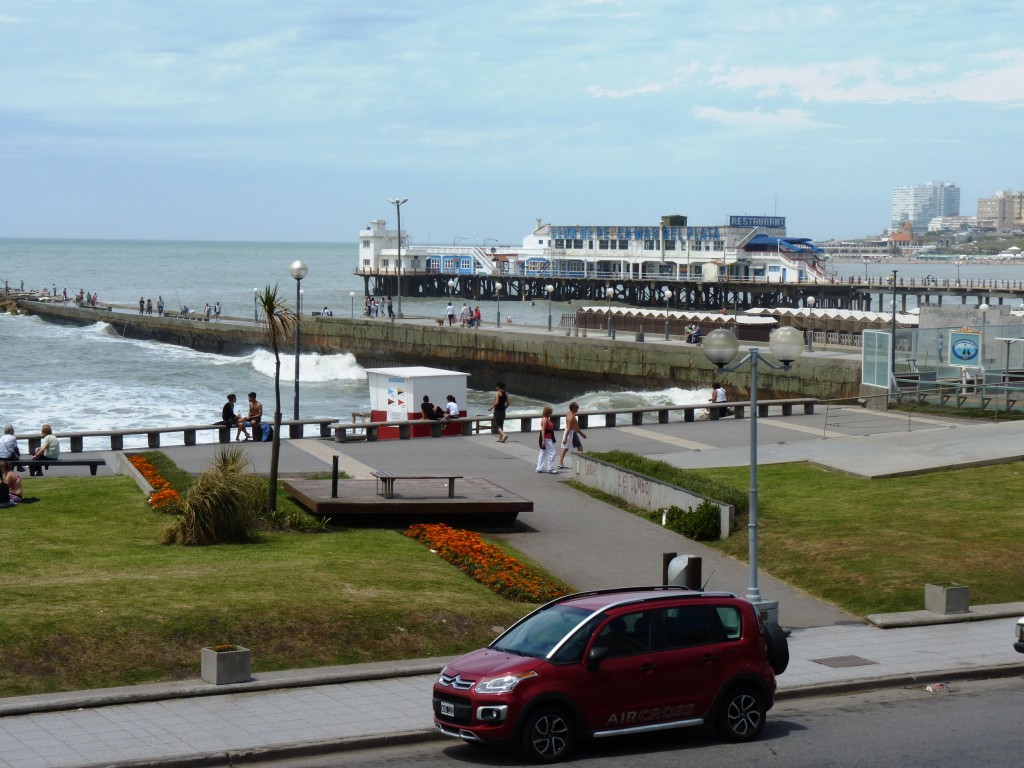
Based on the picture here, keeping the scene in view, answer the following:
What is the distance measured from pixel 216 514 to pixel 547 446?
Answer: 10031 millimetres

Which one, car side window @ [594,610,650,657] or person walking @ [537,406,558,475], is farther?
person walking @ [537,406,558,475]

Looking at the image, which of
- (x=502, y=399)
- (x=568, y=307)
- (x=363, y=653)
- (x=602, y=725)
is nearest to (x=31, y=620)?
(x=363, y=653)

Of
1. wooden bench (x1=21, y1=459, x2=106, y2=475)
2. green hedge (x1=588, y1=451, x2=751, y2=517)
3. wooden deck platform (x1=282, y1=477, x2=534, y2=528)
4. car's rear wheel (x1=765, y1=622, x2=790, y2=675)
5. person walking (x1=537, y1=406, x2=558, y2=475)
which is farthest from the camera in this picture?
person walking (x1=537, y1=406, x2=558, y2=475)

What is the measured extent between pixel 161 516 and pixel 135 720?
981cm

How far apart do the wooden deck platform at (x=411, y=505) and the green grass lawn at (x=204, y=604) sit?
1.54 m

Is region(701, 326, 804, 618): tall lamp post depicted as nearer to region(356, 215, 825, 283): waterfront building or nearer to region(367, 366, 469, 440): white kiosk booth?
region(367, 366, 469, 440): white kiosk booth

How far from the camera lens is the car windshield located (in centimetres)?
1185

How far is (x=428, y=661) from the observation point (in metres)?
15.1

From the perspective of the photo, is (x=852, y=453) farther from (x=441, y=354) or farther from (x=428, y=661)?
(x=441, y=354)

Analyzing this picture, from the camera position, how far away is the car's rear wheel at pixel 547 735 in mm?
11312

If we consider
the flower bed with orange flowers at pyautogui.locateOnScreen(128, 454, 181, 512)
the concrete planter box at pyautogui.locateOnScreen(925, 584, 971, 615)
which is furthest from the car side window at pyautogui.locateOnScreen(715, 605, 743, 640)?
the flower bed with orange flowers at pyautogui.locateOnScreen(128, 454, 181, 512)

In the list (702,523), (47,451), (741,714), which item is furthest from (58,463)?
(741,714)

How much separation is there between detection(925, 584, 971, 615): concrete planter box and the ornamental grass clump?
10.2 metres

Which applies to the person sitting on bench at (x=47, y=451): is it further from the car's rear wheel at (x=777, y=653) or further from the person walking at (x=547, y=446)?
the car's rear wheel at (x=777, y=653)
